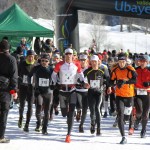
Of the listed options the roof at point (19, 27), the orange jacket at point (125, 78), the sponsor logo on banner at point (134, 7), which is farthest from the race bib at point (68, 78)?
the roof at point (19, 27)

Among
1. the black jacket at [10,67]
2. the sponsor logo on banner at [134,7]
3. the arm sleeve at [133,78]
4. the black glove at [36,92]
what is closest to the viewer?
the black jacket at [10,67]

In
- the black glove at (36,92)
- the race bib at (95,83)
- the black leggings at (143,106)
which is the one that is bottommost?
the black leggings at (143,106)

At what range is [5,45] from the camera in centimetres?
781

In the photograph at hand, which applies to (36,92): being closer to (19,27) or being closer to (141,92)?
(141,92)

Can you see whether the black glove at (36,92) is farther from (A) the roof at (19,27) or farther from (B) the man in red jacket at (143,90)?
(A) the roof at (19,27)

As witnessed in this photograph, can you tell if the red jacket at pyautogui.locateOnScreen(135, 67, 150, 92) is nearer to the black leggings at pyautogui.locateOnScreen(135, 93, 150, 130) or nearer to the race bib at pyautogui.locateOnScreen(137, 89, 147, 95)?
the race bib at pyautogui.locateOnScreen(137, 89, 147, 95)

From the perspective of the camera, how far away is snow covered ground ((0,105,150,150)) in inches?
309

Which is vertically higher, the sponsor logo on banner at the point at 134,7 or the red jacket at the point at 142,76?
the sponsor logo on banner at the point at 134,7

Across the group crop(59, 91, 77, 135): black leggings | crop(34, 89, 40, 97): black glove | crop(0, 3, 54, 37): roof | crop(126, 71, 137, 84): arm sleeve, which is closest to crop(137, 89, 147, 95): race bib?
crop(126, 71, 137, 84): arm sleeve

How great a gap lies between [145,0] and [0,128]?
7.09m

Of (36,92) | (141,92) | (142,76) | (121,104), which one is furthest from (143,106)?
(36,92)

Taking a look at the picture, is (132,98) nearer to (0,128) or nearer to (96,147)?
(96,147)

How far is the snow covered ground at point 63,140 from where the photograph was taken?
25.7 feet

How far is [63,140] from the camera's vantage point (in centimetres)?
853
